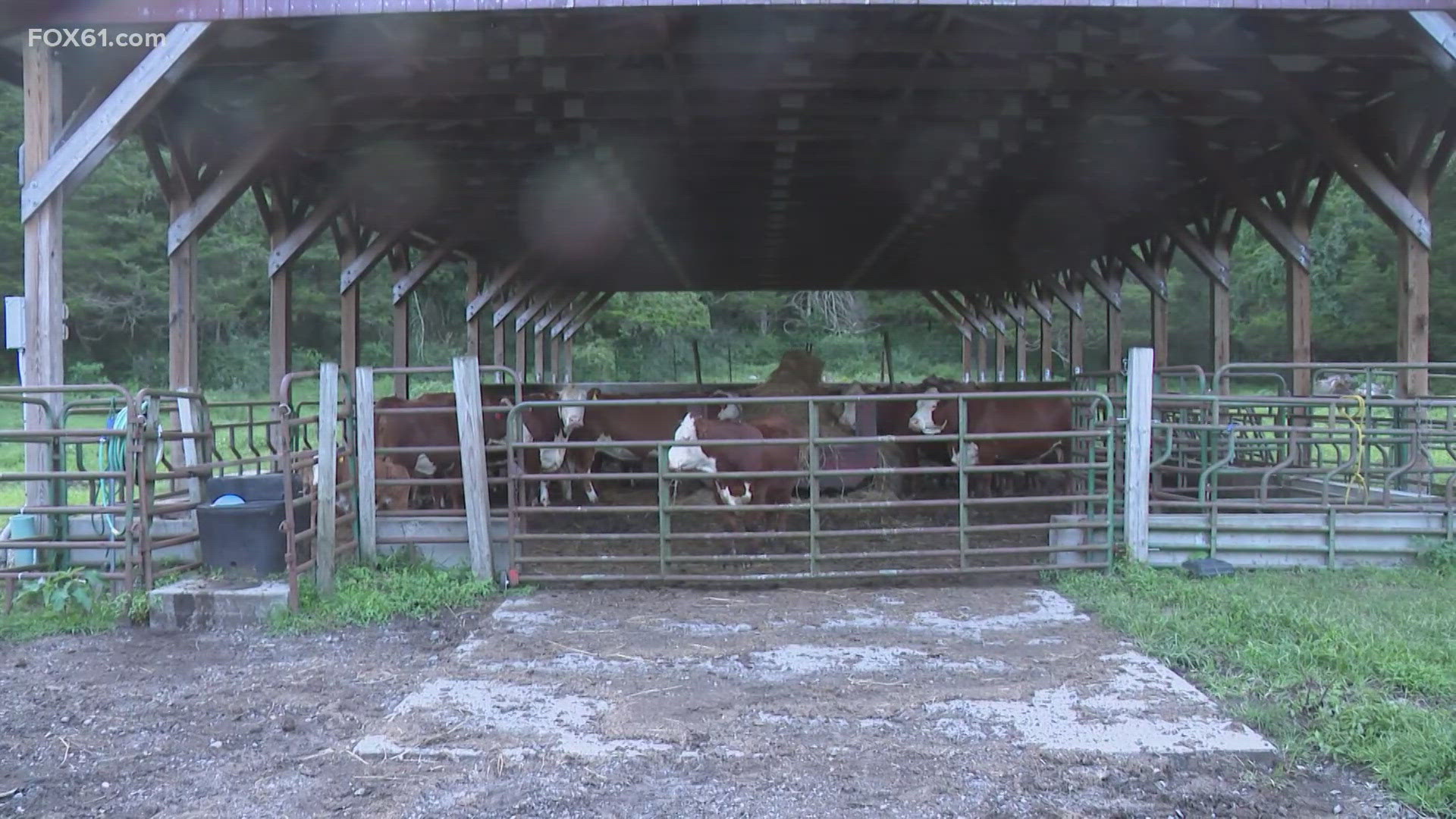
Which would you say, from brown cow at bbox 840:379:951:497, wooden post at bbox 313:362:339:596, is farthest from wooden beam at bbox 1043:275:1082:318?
wooden post at bbox 313:362:339:596

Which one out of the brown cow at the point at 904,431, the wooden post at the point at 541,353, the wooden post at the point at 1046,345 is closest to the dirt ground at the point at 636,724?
the brown cow at the point at 904,431

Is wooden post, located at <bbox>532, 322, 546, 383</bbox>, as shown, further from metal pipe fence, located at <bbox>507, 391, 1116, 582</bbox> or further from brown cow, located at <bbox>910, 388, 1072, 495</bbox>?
metal pipe fence, located at <bbox>507, 391, 1116, 582</bbox>

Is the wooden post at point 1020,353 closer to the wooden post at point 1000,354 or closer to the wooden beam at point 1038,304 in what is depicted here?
the wooden post at point 1000,354

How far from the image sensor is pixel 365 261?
14789mm

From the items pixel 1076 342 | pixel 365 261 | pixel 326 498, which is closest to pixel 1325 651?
pixel 326 498

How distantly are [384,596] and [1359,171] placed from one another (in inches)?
373

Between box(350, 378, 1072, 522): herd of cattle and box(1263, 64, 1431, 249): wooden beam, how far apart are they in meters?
3.52

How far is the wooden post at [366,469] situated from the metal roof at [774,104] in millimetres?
2697

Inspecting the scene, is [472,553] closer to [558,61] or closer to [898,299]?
[558,61]

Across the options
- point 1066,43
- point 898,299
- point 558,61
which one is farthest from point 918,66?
point 898,299

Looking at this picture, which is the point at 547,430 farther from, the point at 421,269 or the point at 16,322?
the point at 421,269

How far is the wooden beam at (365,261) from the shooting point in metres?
14.7

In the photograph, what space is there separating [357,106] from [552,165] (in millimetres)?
3204

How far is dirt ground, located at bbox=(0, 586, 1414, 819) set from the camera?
3896 millimetres
